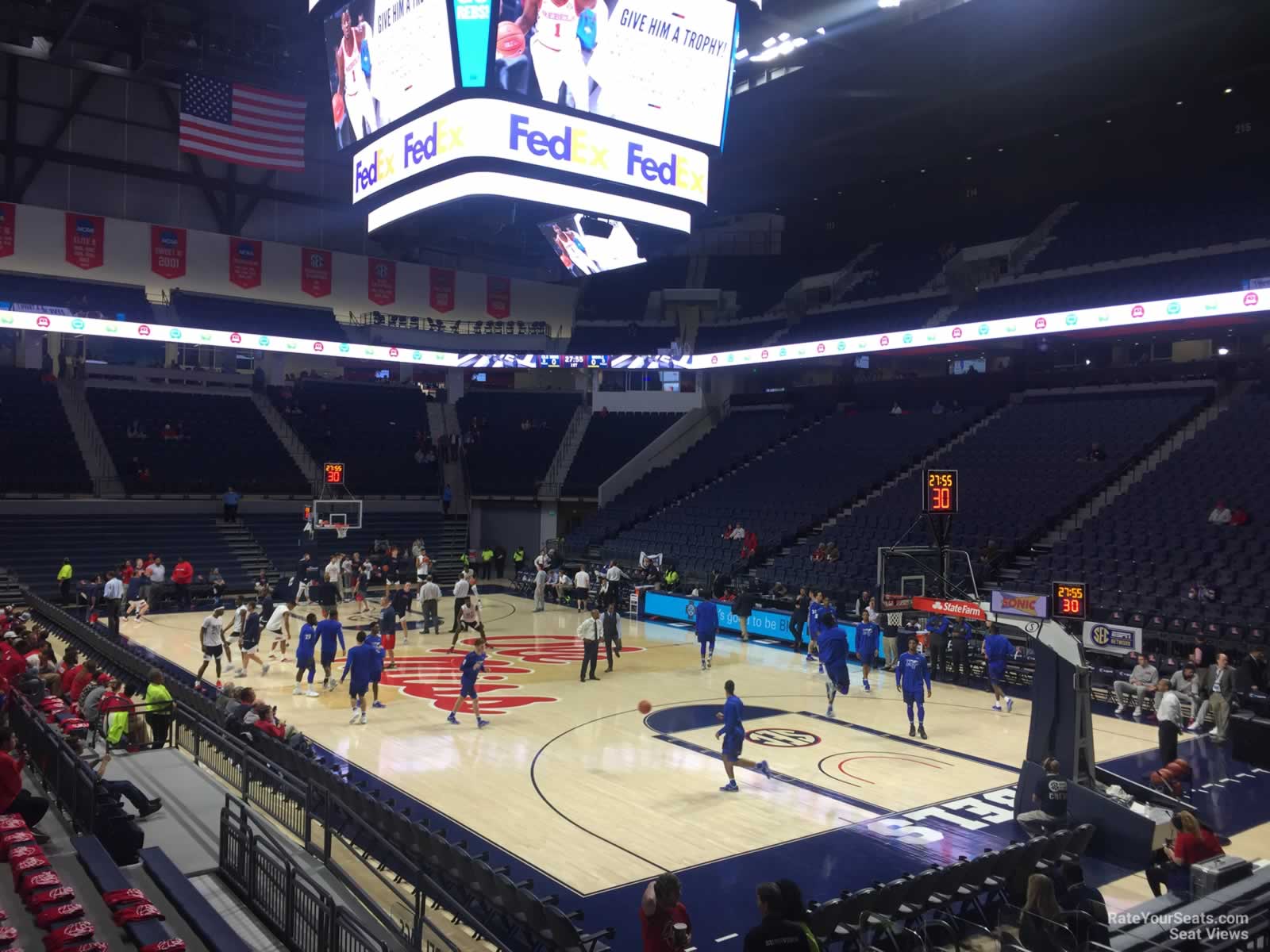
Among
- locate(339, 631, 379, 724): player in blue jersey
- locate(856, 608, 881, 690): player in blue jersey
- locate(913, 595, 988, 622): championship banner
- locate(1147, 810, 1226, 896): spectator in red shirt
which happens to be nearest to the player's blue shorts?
locate(856, 608, 881, 690): player in blue jersey

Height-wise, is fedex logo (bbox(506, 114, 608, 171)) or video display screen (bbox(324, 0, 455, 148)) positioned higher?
video display screen (bbox(324, 0, 455, 148))

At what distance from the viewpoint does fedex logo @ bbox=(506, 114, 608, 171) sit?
45.9 feet

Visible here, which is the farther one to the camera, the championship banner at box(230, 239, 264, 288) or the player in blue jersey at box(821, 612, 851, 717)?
the championship banner at box(230, 239, 264, 288)

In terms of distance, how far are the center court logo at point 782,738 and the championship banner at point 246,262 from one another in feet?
97.7

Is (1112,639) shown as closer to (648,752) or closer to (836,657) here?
(836,657)

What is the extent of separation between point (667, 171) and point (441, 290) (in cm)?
2720

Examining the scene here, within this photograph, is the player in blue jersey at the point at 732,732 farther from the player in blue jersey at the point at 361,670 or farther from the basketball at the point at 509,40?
the basketball at the point at 509,40

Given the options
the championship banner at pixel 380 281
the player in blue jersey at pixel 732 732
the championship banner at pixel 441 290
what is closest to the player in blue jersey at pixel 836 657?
the player in blue jersey at pixel 732 732

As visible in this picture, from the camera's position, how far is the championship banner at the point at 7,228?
32.0 meters

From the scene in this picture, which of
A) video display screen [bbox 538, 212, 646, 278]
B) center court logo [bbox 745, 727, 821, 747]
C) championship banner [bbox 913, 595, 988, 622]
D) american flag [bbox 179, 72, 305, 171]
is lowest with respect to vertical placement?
center court logo [bbox 745, 727, 821, 747]

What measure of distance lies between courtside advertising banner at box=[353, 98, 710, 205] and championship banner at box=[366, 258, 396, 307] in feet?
78.8

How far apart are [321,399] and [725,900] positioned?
33712 mm

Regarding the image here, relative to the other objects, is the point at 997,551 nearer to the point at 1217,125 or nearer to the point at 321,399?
the point at 1217,125

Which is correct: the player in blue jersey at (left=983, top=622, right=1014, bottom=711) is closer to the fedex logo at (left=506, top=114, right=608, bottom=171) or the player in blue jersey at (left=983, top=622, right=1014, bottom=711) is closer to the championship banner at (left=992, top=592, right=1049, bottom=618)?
the championship banner at (left=992, top=592, right=1049, bottom=618)
